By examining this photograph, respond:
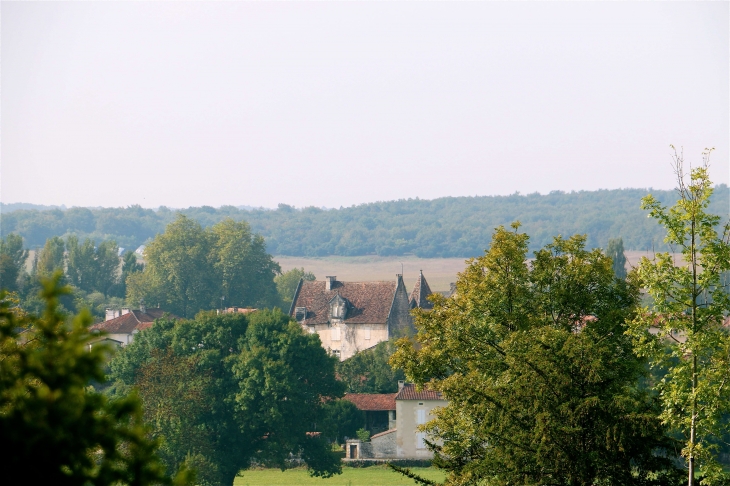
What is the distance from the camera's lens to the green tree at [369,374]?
254 ft

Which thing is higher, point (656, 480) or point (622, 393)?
point (622, 393)

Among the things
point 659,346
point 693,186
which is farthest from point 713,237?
point 659,346

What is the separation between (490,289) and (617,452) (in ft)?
28.3

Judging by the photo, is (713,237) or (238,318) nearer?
(713,237)

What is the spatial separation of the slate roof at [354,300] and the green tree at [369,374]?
21.8 meters

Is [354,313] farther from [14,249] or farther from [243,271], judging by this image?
[14,249]

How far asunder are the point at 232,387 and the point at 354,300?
50.0 meters

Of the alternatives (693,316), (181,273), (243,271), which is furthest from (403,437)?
(181,273)

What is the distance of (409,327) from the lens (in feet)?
331

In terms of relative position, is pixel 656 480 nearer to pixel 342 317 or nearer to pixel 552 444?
pixel 552 444

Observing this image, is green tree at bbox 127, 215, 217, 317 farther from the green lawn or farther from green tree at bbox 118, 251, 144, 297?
the green lawn

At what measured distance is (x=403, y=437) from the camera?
A: 6675 centimetres

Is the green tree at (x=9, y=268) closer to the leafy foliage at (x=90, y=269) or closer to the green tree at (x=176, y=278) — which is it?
the leafy foliage at (x=90, y=269)

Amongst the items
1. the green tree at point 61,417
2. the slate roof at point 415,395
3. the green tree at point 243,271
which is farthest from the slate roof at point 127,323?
the green tree at point 61,417
